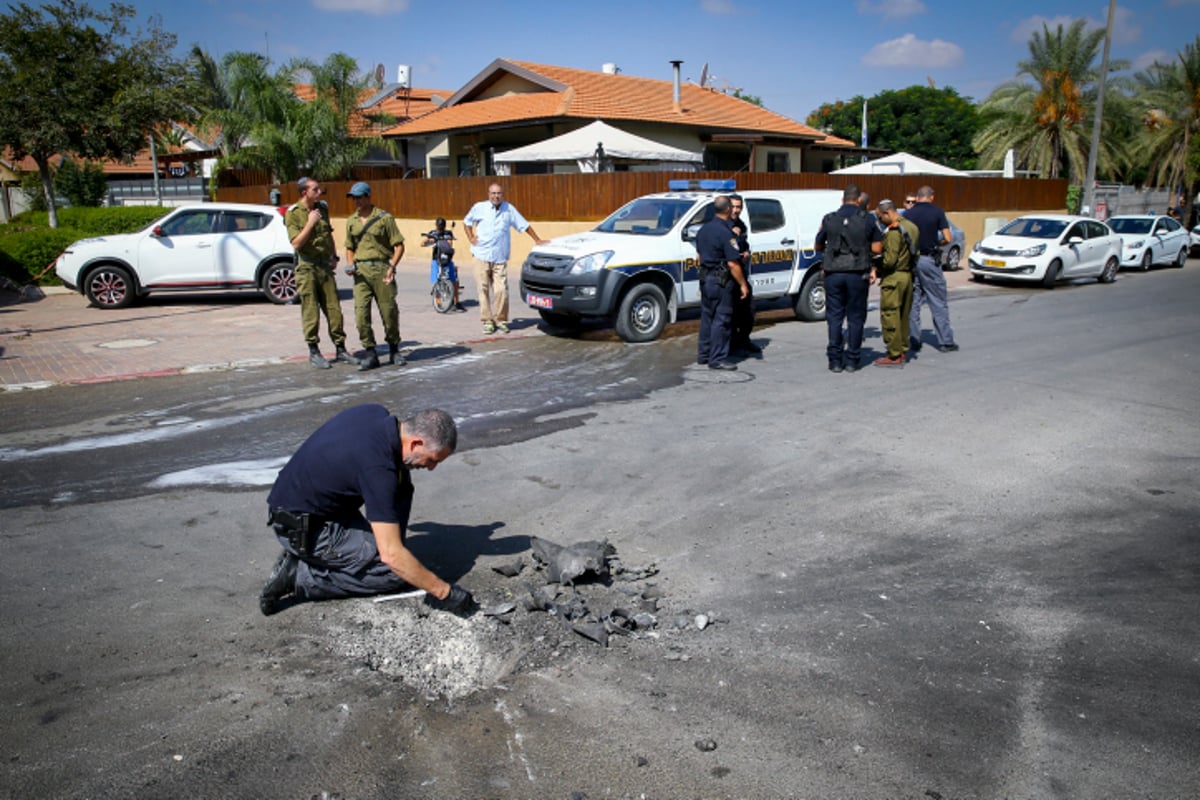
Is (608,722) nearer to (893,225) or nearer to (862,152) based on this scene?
(893,225)

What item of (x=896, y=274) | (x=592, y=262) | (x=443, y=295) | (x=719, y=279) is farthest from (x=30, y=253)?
(x=896, y=274)

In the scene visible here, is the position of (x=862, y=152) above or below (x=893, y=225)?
above

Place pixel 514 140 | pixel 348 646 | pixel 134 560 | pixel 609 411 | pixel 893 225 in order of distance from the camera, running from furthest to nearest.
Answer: pixel 514 140 → pixel 893 225 → pixel 609 411 → pixel 134 560 → pixel 348 646

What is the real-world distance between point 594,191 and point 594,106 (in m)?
9.28

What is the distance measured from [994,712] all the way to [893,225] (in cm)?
731

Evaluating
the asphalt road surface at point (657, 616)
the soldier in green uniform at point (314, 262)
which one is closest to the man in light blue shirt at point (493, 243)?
the soldier in green uniform at point (314, 262)

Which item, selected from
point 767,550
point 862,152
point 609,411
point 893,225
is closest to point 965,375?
point 893,225

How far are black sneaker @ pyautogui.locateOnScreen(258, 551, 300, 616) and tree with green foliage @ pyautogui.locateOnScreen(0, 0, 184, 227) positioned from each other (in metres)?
23.3

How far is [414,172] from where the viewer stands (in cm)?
3541

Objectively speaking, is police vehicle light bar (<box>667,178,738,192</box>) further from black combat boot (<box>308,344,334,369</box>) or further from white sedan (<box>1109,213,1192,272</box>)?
white sedan (<box>1109,213,1192,272</box>)

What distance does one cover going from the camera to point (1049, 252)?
19.2m

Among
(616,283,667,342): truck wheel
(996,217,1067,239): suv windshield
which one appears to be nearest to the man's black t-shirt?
(616,283,667,342): truck wheel

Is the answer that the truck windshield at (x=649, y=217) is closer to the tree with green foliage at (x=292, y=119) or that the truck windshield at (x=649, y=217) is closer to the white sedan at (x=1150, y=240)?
the white sedan at (x=1150, y=240)

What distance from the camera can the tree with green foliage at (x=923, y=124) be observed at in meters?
60.5
